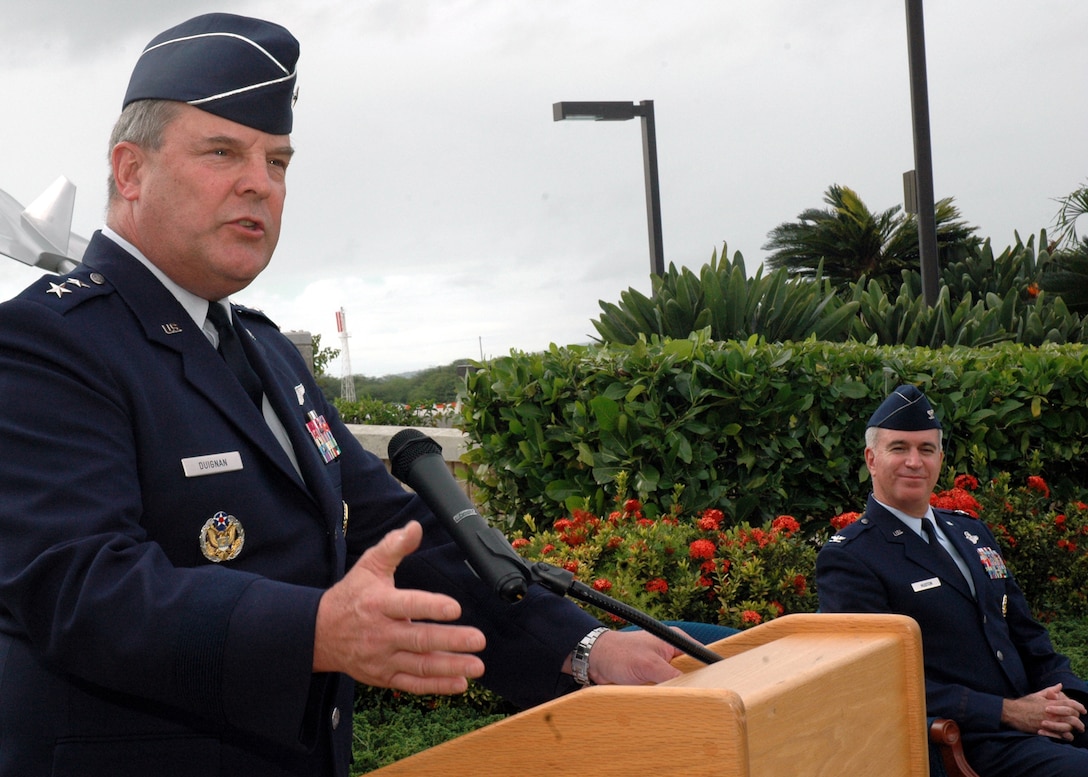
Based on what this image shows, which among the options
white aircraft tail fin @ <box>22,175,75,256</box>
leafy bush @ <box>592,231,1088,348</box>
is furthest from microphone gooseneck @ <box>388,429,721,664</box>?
white aircraft tail fin @ <box>22,175,75,256</box>

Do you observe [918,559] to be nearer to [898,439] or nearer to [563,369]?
[898,439]

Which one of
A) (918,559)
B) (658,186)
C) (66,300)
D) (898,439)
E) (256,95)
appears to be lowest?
(918,559)

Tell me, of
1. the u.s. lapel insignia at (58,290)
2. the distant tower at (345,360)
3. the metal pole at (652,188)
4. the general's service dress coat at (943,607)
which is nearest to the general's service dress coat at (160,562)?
the u.s. lapel insignia at (58,290)

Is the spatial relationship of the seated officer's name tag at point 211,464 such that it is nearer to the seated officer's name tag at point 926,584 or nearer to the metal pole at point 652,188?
the seated officer's name tag at point 926,584

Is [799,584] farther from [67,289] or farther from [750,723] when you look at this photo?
[67,289]

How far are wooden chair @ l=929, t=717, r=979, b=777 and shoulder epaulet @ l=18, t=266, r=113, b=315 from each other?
9.64 feet

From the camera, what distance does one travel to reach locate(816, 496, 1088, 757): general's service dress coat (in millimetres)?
4074

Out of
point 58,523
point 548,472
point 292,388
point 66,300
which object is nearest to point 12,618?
point 58,523

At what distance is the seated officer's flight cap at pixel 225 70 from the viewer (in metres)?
1.83

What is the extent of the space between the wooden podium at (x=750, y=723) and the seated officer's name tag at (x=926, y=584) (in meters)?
2.25

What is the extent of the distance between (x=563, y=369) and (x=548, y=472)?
61 centimetres

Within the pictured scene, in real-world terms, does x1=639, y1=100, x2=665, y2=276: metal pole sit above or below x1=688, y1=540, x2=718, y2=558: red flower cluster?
above

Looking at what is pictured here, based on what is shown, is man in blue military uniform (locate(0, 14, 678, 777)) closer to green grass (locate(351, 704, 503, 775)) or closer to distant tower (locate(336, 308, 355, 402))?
green grass (locate(351, 704, 503, 775))

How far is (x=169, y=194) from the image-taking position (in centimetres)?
182
